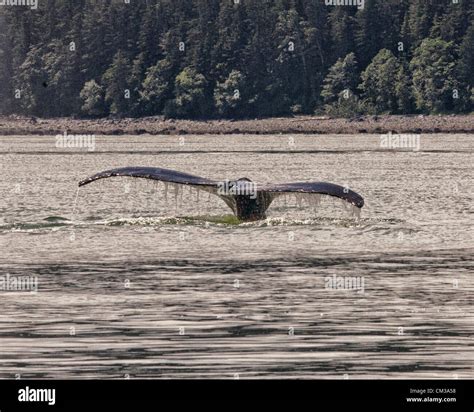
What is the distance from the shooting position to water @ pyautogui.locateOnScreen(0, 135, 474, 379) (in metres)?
19.5

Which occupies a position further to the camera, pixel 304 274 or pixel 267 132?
pixel 267 132

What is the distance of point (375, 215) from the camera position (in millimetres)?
46281

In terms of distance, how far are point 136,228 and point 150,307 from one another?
613 inches

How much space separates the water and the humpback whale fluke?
1.74 feet

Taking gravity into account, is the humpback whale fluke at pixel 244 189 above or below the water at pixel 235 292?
above

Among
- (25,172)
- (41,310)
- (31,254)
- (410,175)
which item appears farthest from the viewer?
(25,172)

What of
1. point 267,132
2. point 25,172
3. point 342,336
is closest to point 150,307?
point 342,336

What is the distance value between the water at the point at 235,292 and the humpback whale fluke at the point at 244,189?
1.74 ft

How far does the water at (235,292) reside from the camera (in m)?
19.5

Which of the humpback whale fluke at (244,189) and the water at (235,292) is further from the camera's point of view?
the humpback whale fluke at (244,189)

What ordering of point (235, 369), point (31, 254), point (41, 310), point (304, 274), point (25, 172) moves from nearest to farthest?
point (235, 369) → point (41, 310) → point (304, 274) → point (31, 254) → point (25, 172)

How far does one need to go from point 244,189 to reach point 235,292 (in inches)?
482

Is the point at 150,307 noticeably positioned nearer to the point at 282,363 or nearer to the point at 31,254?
the point at 282,363

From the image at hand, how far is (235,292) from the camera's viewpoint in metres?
26.7
